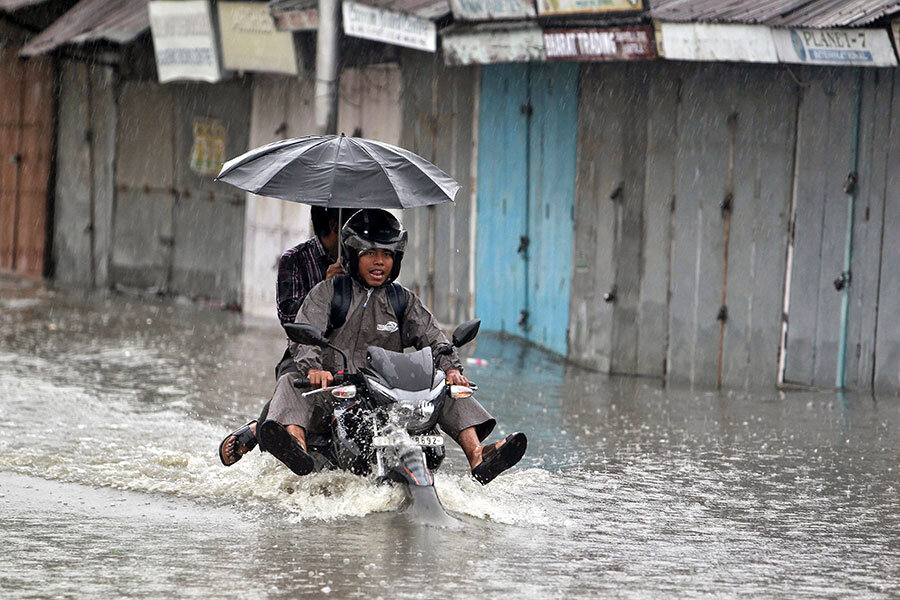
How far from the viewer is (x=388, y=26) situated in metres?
11.6

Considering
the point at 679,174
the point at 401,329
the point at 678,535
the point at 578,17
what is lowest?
the point at 678,535

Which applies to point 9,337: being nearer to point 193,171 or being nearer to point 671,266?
point 193,171

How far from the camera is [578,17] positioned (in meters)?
10.6

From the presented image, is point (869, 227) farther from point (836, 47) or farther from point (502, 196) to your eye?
point (502, 196)

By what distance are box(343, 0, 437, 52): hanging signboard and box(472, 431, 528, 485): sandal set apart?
6.12 m

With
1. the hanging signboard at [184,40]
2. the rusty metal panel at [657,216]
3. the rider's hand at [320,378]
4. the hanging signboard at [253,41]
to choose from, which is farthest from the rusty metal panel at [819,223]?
the hanging signboard at [184,40]

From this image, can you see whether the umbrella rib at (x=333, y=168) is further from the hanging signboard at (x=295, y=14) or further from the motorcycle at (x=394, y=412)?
the hanging signboard at (x=295, y=14)

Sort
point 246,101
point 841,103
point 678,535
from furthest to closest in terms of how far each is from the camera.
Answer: point 246,101 < point 841,103 < point 678,535

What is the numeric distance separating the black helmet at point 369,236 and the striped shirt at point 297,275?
40 centimetres

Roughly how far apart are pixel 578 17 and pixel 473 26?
47.7 inches

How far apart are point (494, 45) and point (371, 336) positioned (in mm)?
5483

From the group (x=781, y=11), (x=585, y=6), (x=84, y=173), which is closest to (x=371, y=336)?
(x=781, y=11)

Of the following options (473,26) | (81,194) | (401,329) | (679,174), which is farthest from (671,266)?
(81,194)

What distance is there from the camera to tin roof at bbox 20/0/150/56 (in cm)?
1504
